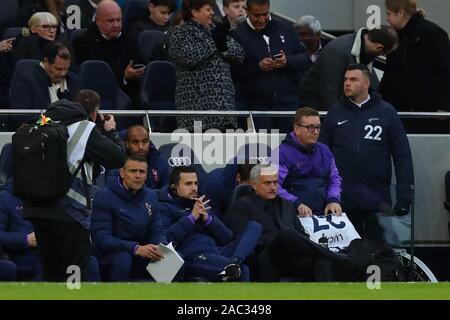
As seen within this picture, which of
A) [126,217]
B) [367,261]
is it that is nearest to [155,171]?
[126,217]

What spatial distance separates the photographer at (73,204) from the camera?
1203 cm

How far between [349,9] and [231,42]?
582 centimetres

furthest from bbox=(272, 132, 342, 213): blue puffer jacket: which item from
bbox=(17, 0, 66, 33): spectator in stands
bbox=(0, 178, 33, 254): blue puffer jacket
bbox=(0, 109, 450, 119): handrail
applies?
Answer: bbox=(17, 0, 66, 33): spectator in stands

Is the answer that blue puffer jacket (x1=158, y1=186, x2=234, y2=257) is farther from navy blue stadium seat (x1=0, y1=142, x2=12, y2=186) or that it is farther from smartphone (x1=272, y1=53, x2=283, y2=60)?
smartphone (x1=272, y1=53, x2=283, y2=60)

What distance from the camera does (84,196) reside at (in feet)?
40.0

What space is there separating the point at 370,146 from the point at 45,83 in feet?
11.1

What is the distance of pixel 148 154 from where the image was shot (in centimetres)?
1575

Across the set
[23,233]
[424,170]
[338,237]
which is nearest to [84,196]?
[23,233]

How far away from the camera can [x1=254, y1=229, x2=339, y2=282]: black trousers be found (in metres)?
14.8

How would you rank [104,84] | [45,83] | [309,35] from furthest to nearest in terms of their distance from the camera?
[309,35] → [104,84] → [45,83]

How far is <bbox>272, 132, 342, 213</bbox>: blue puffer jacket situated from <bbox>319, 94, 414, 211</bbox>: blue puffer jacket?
0.36 metres

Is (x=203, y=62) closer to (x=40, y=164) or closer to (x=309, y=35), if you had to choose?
(x=309, y=35)

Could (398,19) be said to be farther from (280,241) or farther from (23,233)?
(23,233)

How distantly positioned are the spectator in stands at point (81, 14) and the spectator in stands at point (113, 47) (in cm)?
152
